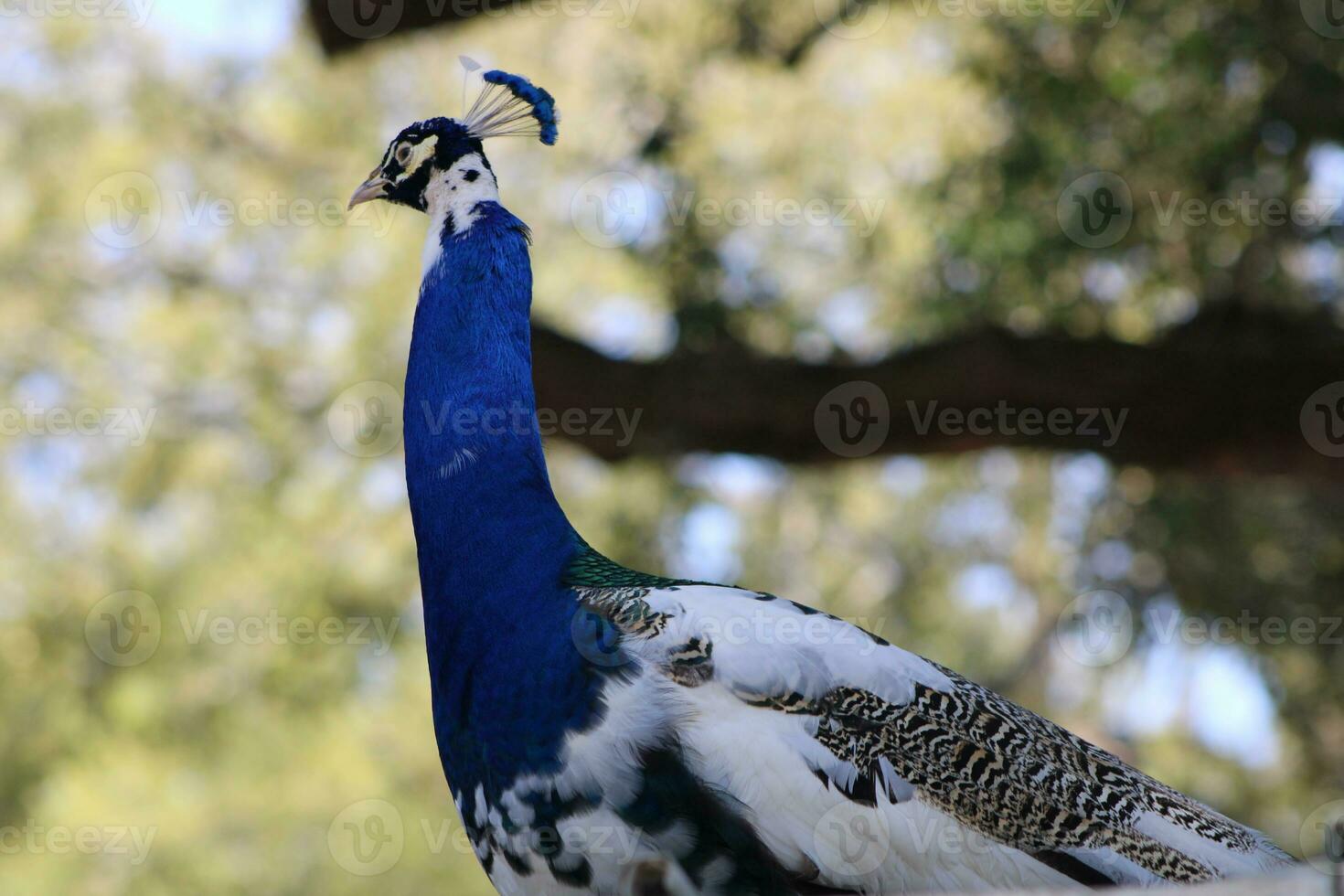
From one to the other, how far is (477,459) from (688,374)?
9.54 ft

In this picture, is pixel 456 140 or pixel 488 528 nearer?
pixel 488 528

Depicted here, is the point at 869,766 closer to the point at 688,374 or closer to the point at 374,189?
the point at 374,189

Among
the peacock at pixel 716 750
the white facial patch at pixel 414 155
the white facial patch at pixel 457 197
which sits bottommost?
the peacock at pixel 716 750

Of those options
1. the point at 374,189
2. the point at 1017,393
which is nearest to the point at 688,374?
the point at 1017,393

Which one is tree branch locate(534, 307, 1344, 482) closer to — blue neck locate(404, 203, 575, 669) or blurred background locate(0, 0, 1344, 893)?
blurred background locate(0, 0, 1344, 893)

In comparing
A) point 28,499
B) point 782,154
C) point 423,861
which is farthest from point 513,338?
point 28,499

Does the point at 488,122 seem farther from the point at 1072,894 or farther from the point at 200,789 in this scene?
the point at 200,789

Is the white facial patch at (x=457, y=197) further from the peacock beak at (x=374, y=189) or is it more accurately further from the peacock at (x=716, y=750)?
the peacock at (x=716, y=750)

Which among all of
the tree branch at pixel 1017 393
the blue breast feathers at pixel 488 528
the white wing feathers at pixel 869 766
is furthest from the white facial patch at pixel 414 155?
the tree branch at pixel 1017 393

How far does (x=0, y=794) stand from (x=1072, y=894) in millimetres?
8997

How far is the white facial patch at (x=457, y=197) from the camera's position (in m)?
2.84

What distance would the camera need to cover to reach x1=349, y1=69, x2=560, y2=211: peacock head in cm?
297

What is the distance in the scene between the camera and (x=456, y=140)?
3.01 m

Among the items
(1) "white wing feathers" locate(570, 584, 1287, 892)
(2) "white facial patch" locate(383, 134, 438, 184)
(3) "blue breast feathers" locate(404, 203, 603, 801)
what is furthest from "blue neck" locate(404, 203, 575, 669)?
(2) "white facial patch" locate(383, 134, 438, 184)
